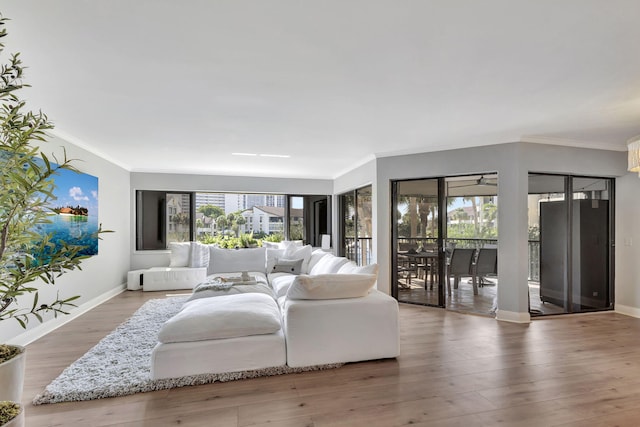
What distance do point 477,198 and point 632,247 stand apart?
7.47ft

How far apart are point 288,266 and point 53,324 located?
3.19m

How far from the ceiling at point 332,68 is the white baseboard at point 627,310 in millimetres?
2411

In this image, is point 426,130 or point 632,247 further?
point 632,247

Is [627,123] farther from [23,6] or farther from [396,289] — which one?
[23,6]

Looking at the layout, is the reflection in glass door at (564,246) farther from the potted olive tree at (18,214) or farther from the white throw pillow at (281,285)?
the potted olive tree at (18,214)

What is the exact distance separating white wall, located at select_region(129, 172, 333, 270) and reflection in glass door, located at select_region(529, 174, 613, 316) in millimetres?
4428

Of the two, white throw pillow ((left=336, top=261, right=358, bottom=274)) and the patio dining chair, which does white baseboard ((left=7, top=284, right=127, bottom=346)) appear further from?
the patio dining chair

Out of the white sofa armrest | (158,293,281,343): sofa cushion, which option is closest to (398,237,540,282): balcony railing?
the white sofa armrest

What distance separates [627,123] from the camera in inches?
144

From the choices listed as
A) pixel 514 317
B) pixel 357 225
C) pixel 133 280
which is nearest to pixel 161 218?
pixel 133 280

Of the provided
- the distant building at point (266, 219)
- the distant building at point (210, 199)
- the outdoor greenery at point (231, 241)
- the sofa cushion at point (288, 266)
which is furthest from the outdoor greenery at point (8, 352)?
the distant building at point (266, 219)

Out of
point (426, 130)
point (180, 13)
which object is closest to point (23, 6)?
point (180, 13)

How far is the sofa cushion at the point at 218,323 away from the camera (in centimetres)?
260

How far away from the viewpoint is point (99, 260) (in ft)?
16.8
